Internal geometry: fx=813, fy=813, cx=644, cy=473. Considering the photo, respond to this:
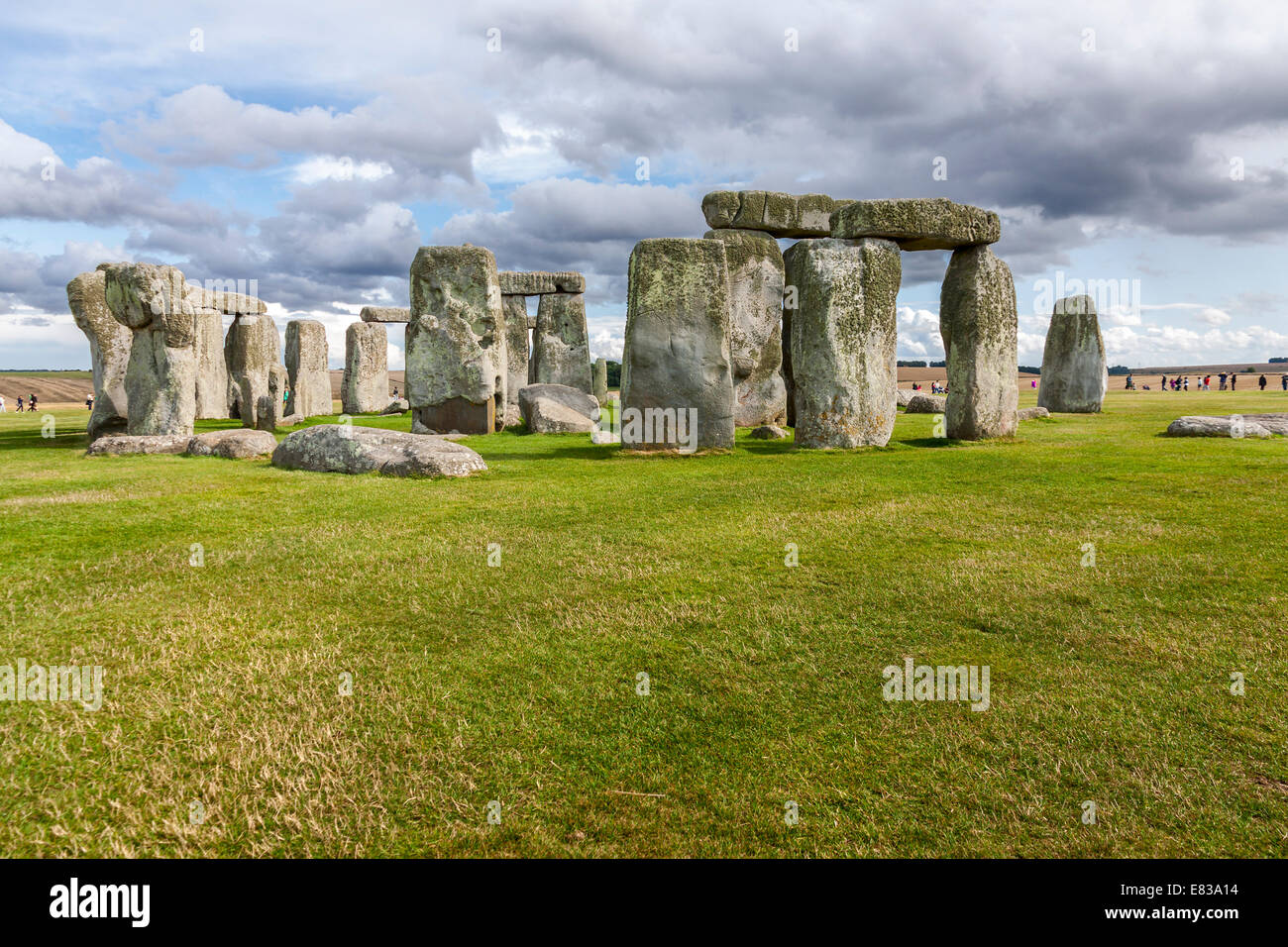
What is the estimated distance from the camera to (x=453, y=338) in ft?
47.7

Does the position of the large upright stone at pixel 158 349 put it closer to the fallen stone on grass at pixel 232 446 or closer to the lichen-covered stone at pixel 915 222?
the fallen stone on grass at pixel 232 446

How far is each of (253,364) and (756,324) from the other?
37.7ft

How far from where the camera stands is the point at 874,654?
3.56 meters

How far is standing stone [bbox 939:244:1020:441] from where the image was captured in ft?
38.7

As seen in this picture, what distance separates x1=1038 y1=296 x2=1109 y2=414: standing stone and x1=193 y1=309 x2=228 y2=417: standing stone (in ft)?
64.2

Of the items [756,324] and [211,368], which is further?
[211,368]

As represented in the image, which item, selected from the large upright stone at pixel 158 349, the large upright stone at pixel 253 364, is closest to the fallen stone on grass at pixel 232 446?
the large upright stone at pixel 158 349

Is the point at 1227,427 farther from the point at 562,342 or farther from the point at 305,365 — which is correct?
the point at 305,365

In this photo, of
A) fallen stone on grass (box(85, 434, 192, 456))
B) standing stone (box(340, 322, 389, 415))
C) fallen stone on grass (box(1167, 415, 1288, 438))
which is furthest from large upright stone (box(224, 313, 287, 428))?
fallen stone on grass (box(1167, 415, 1288, 438))

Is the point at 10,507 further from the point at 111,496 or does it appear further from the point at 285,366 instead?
the point at 285,366

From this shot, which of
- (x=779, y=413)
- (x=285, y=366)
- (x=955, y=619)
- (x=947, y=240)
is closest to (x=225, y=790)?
(x=955, y=619)

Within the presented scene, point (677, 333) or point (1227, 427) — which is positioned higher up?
point (677, 333)

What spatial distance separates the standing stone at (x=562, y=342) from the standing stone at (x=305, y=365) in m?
5.68

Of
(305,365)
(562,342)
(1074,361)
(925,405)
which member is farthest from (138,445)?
(1074,361)
